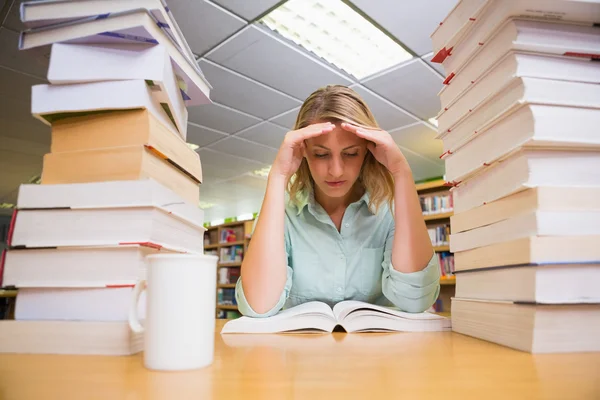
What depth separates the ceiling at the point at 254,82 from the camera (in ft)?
7.11

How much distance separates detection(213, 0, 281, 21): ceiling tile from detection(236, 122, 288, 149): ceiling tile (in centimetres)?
146

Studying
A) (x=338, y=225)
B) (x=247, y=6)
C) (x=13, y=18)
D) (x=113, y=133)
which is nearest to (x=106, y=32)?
(x=113, y=133)

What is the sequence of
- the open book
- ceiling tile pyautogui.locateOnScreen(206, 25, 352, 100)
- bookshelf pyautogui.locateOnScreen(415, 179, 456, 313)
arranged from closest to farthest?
the open book
ceiling tile pyautogui.locateOnScreen(206, 25, 352, 100)
bookshelf pyautogui.locateOnScreen(415, 179, 456, 313)

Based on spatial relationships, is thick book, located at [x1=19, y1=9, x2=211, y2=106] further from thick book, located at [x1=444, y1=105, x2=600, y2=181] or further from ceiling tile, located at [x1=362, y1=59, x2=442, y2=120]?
ceiling tile, located at [x1=362, y1=59, x2=442, y2=120]

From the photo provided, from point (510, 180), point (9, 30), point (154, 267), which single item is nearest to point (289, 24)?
point (9, 30)

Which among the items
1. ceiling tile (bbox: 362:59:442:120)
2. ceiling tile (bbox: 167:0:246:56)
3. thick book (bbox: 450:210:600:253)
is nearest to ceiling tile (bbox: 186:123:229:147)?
ceiling tile (bbox: 167:0:246:56)

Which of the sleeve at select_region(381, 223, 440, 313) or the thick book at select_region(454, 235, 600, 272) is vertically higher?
the thick book at select_region(454, 235, 600, 272)

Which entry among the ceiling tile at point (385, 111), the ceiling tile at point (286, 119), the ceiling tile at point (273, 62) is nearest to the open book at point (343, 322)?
the ceiling tile at point (273, 62)

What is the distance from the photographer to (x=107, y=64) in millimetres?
585

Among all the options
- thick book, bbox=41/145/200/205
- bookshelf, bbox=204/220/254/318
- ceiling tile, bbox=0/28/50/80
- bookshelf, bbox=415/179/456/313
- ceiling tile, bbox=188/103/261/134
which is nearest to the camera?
thick book, bbox=41/145/200/205

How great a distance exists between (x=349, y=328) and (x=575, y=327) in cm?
34

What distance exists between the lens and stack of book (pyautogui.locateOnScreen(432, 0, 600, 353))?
1.59 feet

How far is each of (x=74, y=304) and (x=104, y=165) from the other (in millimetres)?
200

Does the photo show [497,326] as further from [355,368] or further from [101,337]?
[101,337]
